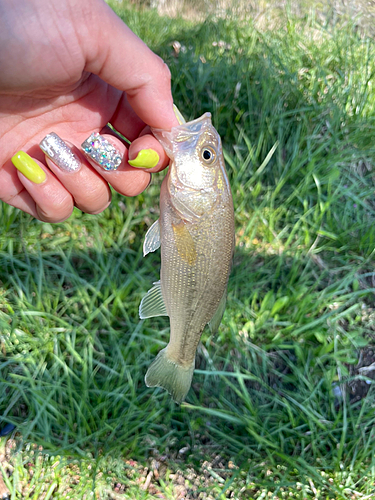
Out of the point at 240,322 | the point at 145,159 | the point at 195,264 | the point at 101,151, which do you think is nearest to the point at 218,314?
the point at 195,264

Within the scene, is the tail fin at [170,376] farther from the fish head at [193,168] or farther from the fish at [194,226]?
the fish head at [193,168]

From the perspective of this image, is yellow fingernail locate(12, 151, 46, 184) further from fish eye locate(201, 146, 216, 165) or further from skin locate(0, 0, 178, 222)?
fish eye locate(201, 146, 216, 165)

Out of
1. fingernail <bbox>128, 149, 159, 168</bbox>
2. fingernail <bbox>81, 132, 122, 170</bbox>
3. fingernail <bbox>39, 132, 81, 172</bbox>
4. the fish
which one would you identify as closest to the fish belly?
the fish

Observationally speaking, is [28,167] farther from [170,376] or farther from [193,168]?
[170,376]

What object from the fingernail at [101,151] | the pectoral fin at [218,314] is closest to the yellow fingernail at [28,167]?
the fingernail at [101,151]

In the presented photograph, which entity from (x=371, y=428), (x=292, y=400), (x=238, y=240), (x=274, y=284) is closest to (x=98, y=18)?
(x=238, y=240)
